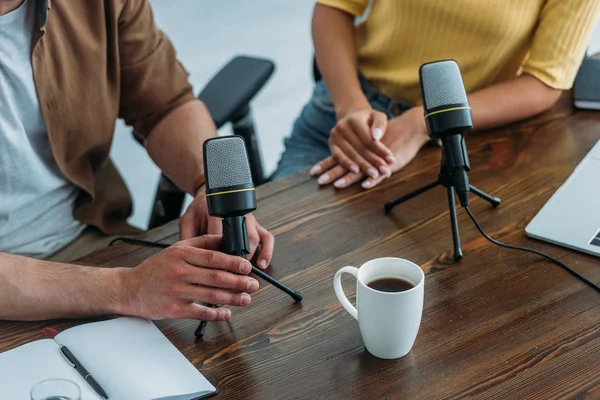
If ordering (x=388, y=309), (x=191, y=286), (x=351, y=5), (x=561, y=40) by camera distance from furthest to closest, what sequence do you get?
(x=351, y=5) < (x=561, y=40) < (x=191, y=286) < (x=388, y=309)

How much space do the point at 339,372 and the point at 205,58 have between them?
287 cm

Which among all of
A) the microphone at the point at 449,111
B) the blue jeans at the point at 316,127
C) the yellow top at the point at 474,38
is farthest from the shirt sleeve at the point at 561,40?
the microphone at the point at 449,111

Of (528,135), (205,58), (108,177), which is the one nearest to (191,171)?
(108,177)

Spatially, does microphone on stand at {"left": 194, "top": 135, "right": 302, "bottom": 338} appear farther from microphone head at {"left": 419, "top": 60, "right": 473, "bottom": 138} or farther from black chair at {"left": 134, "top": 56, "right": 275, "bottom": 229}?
black chair at {"left": 134, "top": 56, "right": 275, "bottom": 229}

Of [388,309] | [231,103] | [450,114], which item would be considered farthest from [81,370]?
[231,103]

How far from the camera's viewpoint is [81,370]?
2.97 ft

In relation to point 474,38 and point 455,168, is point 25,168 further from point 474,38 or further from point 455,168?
point 474,38

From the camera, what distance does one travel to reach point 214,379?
91cm

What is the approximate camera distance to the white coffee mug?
87 centimetres

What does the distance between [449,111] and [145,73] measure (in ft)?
2.16

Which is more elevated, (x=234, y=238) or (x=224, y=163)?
(x=224, y=163)

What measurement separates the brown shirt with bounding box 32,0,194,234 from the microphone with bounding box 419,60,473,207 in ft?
1.92

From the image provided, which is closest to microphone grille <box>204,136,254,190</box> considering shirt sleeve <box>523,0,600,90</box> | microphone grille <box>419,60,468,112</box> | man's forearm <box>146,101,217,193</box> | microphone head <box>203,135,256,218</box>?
microphone head <box>203,135,256,218</box>

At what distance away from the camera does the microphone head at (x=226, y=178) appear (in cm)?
97
